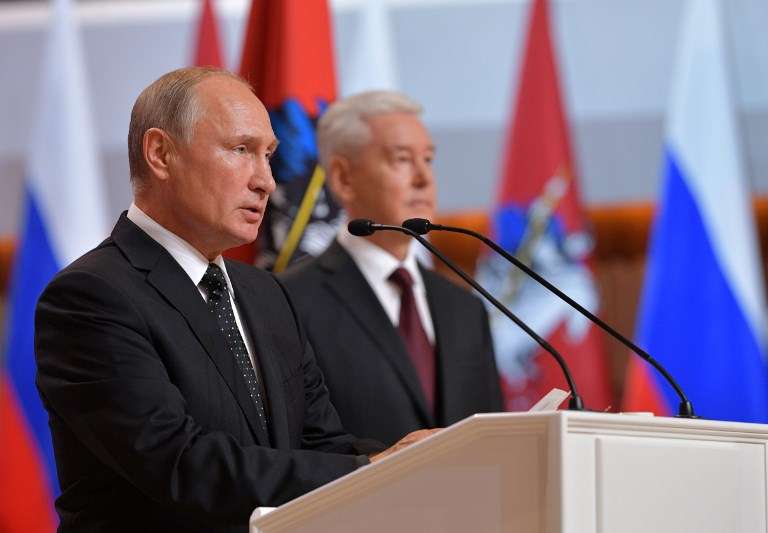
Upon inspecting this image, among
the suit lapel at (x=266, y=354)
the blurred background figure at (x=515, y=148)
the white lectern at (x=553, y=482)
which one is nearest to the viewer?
the white lectern at (x=553, y=482)

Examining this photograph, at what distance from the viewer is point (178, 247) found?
2.25 metres

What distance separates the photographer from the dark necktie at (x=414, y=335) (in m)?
3.32

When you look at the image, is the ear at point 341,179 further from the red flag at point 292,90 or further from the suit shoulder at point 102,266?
the suit shoulder at point 102,266

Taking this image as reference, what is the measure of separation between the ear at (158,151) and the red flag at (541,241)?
2.61m

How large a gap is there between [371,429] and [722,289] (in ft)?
6.99

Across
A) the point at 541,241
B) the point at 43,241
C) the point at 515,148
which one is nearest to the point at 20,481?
the point at 43,241

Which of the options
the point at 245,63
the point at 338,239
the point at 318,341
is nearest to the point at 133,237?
the point at 318,341

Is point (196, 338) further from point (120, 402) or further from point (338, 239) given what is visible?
point (338, 239)

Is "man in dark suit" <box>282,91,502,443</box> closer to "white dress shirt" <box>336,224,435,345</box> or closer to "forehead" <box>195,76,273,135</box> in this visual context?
"white dress shirt" <box>336,224,435,345</box>

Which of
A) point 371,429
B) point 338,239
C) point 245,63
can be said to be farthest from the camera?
point 245,63

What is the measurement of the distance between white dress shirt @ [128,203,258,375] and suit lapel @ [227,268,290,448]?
2 cm

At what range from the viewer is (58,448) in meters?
2.12

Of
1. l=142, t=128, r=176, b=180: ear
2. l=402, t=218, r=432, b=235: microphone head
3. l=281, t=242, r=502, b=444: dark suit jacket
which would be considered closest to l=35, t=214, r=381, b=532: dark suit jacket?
l=142, t=128, r=176, b=180: ear

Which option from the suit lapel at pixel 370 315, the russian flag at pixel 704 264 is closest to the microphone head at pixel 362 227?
the suit lapel at pixel 370 315
